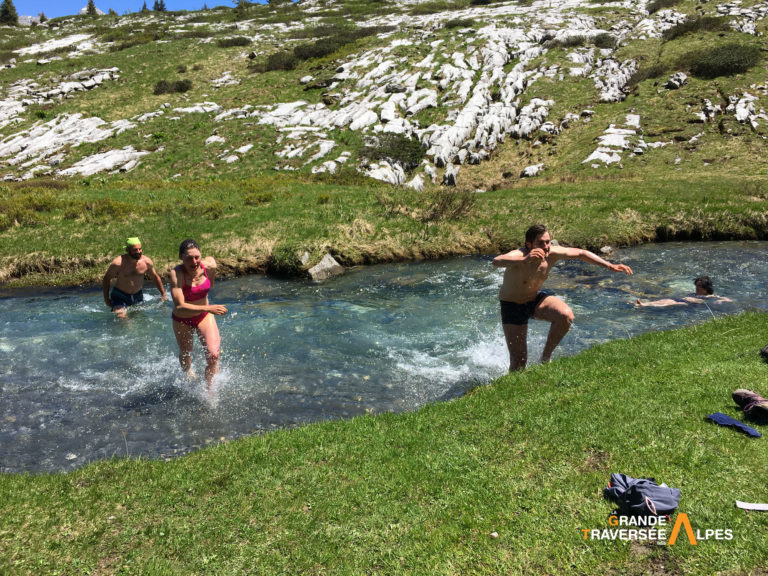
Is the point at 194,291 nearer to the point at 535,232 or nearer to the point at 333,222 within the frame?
the point at 535,232

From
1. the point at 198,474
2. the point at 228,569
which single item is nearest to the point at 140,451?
the point at 198,474

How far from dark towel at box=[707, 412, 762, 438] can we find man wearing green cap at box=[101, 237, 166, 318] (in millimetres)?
13569

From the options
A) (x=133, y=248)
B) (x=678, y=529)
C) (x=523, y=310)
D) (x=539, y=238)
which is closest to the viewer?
(x=678, y=529)

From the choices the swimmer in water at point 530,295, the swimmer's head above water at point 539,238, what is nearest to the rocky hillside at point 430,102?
the swimmer in water at point 530,295

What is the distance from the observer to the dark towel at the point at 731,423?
19.3ft

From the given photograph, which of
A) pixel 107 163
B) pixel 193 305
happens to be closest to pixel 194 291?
pixel 193 305

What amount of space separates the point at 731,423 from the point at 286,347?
402 inches

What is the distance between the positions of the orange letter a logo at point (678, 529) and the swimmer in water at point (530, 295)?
5.07 meters

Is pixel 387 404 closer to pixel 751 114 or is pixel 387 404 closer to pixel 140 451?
pixel 140 451

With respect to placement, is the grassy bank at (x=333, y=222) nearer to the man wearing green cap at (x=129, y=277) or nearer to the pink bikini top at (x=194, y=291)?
the man wearing green cap at (x=129, y=277)

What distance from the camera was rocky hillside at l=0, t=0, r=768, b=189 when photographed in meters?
39.2

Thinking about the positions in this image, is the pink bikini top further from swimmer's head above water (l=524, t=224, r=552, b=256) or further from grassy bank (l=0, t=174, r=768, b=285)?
grassy bank (l=0, t=174, r=768, b=285)

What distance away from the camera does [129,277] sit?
14.3 metres

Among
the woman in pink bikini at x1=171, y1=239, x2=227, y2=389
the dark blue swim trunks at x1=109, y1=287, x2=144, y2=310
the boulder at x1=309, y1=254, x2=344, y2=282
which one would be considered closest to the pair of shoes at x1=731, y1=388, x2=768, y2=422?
the woman in pink bikini at x1=171, y1=239, x2=227, y2=389
